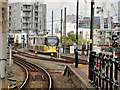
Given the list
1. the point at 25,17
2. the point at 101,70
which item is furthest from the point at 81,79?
the point at 25,17

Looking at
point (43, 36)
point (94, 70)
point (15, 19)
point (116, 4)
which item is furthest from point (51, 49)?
point (15, 19)

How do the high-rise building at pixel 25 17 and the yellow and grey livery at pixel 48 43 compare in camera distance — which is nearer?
the yellow and grey livery at pixel 48 43

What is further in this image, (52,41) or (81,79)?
(52,41)

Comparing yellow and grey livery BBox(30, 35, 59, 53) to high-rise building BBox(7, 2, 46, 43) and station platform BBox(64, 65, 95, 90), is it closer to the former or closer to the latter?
station platform BBox(64, 65, 95, 90)

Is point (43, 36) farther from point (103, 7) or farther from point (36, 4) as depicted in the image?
point (36, 4)

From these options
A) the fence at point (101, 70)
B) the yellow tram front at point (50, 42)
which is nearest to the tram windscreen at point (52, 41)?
the yellow tram front at point (50, 42)

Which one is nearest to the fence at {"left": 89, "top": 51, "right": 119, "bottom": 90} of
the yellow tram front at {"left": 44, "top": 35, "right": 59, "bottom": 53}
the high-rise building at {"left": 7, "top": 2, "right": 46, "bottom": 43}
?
the yellow tram front at {"left": 44, "top": 35, "right": 59, "bottom": 53}

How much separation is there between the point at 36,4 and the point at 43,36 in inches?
1543

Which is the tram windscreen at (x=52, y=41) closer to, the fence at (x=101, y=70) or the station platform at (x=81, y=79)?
the station platform at (x=81, y=79)

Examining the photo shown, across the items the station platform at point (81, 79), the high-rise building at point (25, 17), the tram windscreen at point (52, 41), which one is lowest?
the station platform at point (81, 79)

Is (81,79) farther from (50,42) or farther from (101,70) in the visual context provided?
(50,42)

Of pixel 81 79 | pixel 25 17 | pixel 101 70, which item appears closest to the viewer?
pixel 101 70

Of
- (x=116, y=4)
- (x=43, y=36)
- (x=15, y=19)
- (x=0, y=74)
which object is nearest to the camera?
(x=0, y=74)

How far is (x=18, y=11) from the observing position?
217 feet
